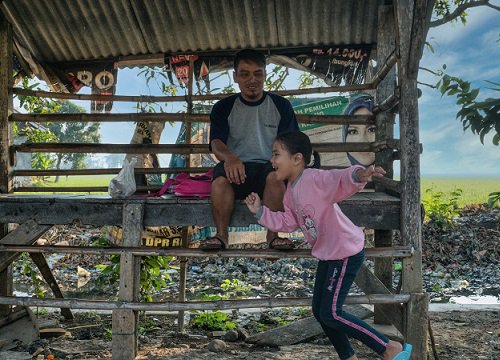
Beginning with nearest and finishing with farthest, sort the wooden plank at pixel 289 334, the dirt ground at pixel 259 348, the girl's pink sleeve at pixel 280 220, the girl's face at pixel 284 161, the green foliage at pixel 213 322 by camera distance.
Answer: the girl's face at pixel 284 161 → the girl's pink sleeve at pixel 280 220 → the dirt ground at pixel 259 348 → the wooden plank at pixel 289 334 → the green foliage at pixel 213 322

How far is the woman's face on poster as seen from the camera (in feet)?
17.5

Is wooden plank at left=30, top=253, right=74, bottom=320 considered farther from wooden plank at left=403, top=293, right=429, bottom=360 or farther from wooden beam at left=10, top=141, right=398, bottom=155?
wooden plank at left=403, top=293, right=429, bottom=360

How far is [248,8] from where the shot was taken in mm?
4793

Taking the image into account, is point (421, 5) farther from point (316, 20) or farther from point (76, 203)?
point (76, 203)

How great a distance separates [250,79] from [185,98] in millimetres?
1878

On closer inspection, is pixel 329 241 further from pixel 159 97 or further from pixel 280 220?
pixel 159 97

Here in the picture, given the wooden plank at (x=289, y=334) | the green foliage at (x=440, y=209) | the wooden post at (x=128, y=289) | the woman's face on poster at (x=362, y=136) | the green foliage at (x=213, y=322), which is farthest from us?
the green foliage at (x=440, y=209)

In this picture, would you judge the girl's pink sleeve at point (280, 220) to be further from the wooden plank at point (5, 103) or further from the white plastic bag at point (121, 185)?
the wooden plank at point (5, 103)

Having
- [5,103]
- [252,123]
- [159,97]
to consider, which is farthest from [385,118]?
[5,103]

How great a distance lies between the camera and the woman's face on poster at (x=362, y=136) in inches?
210

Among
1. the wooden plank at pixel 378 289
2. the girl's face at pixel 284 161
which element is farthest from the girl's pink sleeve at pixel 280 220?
the wooden plank at pixel 378 289

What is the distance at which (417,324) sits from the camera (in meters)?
3.56

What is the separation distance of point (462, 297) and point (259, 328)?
140 inches

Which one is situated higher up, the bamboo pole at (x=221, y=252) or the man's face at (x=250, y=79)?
the man's face at (x=250, y=79)
